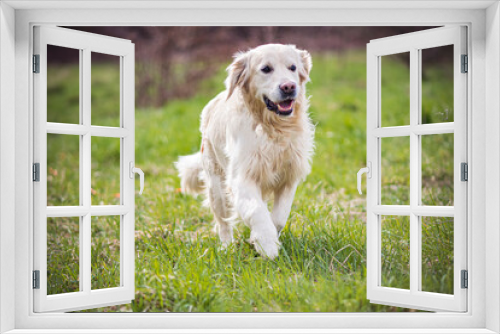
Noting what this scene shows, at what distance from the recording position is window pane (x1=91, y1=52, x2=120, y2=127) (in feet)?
26.2

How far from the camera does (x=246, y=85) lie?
131 inches

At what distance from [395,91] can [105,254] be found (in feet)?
18.3

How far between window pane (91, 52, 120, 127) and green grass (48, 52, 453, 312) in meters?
1.88

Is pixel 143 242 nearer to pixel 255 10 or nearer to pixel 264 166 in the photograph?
pixel 264 166

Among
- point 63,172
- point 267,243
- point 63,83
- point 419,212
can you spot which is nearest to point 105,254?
point 267,243

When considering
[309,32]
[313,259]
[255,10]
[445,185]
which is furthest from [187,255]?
[309,32]

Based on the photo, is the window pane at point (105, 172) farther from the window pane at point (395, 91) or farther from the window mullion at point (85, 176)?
the window pane at point (395, 91)

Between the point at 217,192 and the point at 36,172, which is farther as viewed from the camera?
the point at 217,192

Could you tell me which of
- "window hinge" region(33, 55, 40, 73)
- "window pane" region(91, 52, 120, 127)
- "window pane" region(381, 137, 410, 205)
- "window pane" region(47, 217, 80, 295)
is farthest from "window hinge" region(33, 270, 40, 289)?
"window pane" region(91, 52, 120, 127)

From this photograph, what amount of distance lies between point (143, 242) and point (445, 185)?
7.87 feet

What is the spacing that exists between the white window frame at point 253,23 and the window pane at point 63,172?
1864 mm

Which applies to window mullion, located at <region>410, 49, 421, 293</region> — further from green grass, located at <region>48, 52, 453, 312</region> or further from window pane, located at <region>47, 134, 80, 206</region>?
window pane, located at <region>47, 134, 80, 206</region>

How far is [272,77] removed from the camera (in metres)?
3.16

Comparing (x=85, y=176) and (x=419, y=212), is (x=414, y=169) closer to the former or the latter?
(x=419, y=212)
